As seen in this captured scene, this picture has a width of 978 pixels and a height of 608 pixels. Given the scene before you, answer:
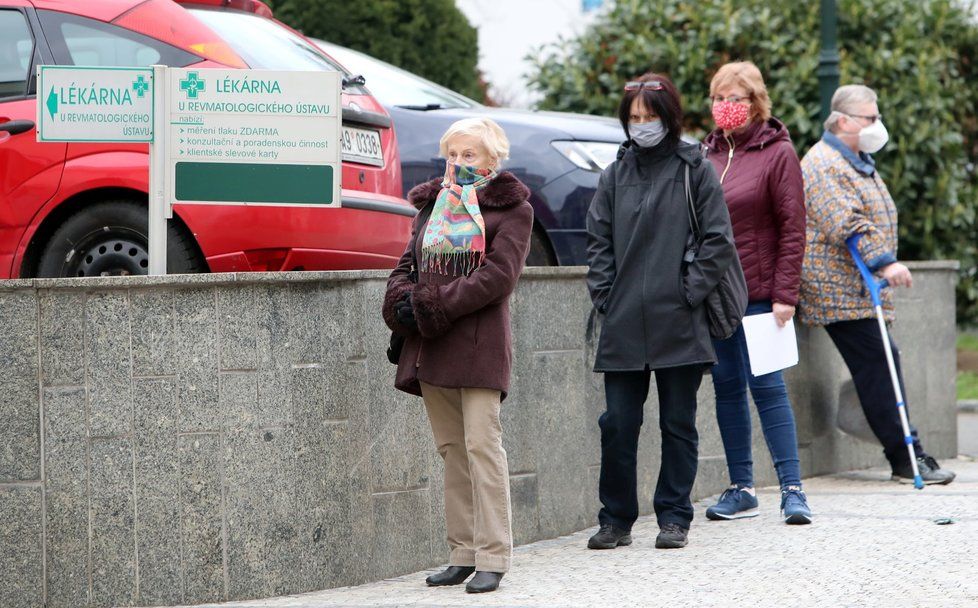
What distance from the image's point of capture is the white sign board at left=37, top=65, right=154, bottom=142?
506cm

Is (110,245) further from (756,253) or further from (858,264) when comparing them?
(858,264)

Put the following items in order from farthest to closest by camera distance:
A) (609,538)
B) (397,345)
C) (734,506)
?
(734,506), (609,538), (397,345)

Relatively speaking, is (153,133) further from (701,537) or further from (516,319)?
(701,537)

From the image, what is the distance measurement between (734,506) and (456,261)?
2043 mm

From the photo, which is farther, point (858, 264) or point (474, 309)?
point (858, 264)

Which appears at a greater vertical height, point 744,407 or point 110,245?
point 110,245

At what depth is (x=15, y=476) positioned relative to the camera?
187 inches

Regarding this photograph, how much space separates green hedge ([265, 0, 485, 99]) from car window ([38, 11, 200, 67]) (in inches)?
245

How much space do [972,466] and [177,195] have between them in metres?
4.74

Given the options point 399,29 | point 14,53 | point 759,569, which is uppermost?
point 399,29

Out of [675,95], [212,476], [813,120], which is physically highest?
[813,120]

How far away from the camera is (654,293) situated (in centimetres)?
551

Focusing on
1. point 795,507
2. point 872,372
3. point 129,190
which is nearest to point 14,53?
point 129,190

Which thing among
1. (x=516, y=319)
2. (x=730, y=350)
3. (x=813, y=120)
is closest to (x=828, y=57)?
(x=813, y=120)
